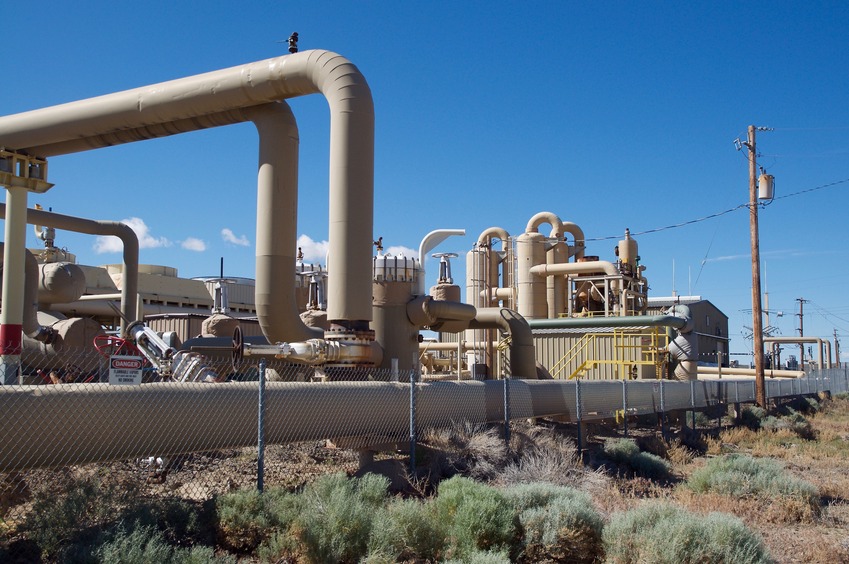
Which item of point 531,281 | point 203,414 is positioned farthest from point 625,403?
point 531,281

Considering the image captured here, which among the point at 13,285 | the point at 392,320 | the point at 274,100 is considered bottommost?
the point at 392,320

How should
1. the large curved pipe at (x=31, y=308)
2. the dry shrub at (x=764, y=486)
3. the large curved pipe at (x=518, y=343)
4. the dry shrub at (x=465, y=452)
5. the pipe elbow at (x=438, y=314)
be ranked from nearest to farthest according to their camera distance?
the dry shrub at (x=764, y=486) < the dry shrub at (x=465, y=452) < the pipe elbow at (x=438, y=314) < the large curved pipe at (x=31, y=308) < the large curved pipe at (x=518, y=343)

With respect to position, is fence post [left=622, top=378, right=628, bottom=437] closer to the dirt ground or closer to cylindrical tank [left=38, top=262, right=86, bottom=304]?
the dirt ground

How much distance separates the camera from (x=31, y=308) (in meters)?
17.4

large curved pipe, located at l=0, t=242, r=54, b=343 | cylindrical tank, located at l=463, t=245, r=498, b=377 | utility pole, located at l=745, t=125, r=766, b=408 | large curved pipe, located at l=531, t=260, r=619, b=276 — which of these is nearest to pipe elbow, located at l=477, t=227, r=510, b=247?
cylindrical tank, located at l=463, t=245, r=498, b=377

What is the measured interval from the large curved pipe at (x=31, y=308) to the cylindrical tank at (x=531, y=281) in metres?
18.4

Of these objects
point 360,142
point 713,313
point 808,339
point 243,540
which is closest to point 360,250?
point 360,142

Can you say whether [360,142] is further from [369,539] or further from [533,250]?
[533,250]

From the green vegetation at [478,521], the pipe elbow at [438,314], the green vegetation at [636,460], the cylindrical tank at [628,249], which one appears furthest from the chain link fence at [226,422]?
the cylindrical tank at [628,249]

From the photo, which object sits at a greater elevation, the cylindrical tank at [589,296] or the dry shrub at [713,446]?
the cylindrical tank at [589,296]

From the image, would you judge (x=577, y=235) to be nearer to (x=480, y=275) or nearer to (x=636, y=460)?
(x=480, y=275)

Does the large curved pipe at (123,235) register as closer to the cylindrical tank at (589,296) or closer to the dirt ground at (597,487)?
the dirt ground at (597,487)

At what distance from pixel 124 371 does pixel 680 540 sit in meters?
5.26

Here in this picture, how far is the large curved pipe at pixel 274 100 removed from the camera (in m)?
12.2
